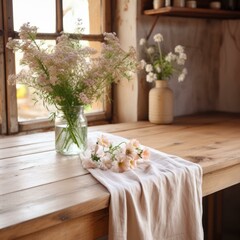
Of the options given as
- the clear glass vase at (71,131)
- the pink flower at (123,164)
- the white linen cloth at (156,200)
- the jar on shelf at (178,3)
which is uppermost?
the jar on shelf at (178,3)

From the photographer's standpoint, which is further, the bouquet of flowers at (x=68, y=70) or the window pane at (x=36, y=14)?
the window pane at (x=36, y=14)

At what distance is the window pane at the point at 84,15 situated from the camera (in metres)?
1.82

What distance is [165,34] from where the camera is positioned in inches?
79.0

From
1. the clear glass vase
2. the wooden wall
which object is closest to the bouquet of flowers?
the clear glass vase

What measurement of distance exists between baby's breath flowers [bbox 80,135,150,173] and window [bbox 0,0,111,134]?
442 millimetres

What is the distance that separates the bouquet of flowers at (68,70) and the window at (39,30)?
0.35 metres

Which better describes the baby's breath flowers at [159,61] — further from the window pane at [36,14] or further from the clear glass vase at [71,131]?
the clear glass vase at [71,131]

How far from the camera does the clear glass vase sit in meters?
1.24

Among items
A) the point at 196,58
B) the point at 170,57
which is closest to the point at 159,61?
the point at 170,57

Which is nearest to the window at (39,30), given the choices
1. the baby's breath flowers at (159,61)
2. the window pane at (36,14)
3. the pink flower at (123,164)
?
the window pane at (36,14)

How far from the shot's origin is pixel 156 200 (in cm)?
104

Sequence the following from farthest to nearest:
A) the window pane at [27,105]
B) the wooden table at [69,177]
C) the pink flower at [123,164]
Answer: the window pane at [27,105]
the pink flower at [123,164]
the wooden table at [69,177]

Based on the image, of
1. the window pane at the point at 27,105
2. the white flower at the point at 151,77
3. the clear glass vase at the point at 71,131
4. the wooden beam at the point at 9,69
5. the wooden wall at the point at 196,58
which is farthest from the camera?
the wooden wall at the point at 196,58

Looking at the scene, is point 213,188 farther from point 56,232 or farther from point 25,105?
point 25,105
